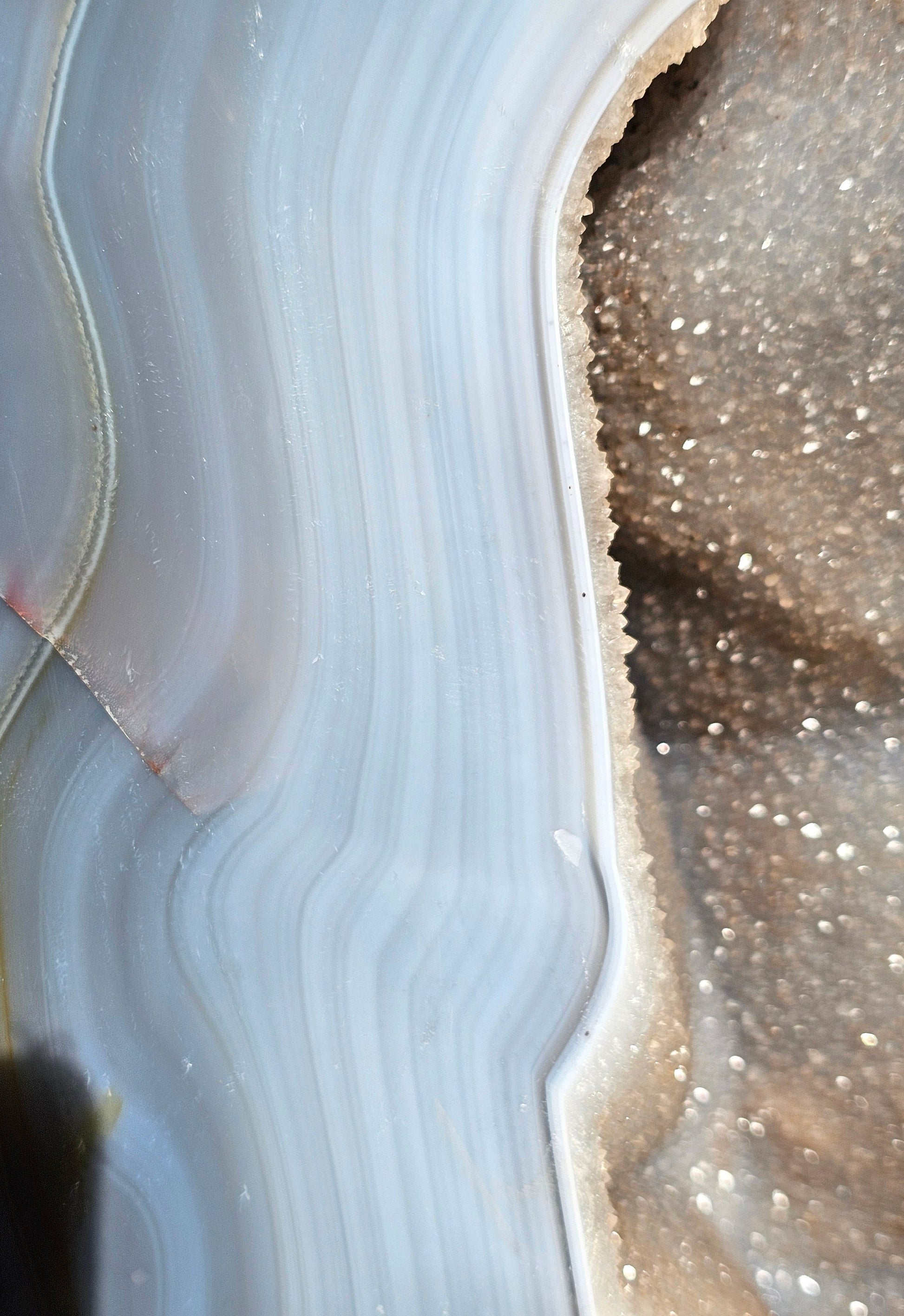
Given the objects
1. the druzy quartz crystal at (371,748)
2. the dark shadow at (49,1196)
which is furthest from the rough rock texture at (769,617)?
the dark shadow at (49,1196)

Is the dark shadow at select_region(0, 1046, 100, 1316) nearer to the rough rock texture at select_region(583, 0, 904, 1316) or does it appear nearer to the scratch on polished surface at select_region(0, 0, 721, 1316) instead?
the scratch on polished surface at select_region(0, 0, 721, 1316)

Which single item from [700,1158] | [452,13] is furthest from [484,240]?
[700,1158]

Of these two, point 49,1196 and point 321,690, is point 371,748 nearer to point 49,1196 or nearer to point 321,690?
point 321,690

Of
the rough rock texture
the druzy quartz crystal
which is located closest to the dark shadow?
the druzy quartz crystal

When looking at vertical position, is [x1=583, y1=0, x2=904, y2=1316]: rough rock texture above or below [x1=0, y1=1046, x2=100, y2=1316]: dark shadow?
above

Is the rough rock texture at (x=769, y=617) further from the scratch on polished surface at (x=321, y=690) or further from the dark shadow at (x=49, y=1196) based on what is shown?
the dark shadow at (x=49, y=1196)

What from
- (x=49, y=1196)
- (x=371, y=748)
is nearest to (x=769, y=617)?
(x=371, y=748)

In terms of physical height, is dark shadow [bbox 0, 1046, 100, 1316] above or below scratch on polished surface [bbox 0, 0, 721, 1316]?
below
